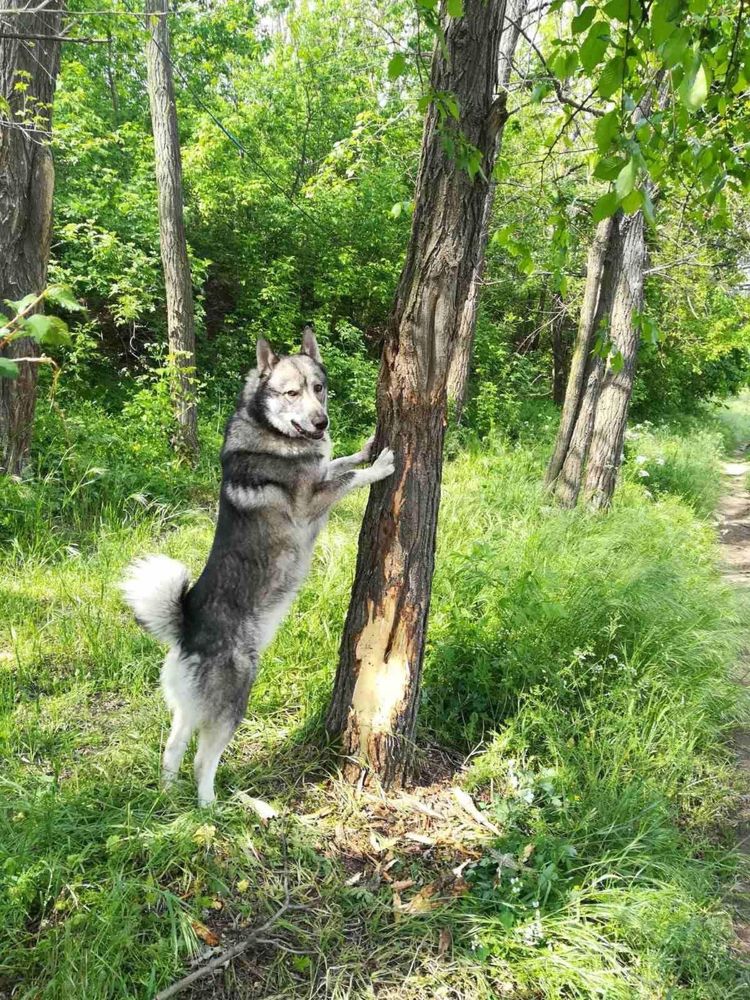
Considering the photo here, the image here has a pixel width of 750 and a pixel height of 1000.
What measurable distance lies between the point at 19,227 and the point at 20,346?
3.23 feet

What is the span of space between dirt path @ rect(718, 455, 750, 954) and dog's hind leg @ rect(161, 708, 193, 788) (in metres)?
2.39

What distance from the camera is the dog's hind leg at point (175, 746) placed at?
9.36ft

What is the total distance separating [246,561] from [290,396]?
95cm

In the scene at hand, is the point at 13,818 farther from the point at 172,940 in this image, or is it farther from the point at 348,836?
the point at 348,836

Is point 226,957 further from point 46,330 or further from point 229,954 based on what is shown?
point 46,330

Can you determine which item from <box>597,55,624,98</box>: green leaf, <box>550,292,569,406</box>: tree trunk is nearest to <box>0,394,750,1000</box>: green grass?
<box>597,55,624,98</box>: green leaf

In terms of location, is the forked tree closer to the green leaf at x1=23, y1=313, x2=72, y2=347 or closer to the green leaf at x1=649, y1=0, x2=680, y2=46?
the green leaf at x1=649, y1=0, x2=680, y2=46

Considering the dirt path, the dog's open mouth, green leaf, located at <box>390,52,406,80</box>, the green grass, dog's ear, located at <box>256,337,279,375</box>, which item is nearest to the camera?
green leaf, located at <box>390,52,406,80</box>

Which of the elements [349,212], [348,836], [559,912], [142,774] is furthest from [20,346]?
[349,212]

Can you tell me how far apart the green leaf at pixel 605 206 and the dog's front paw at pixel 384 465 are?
1.49m

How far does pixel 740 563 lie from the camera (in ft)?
23.1

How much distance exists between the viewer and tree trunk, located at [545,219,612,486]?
270 inches

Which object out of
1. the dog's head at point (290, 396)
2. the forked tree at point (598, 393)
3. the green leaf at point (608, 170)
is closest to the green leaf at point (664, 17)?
the green leaf at point (608, 170)

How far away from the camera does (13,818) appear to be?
2512 millimetres
